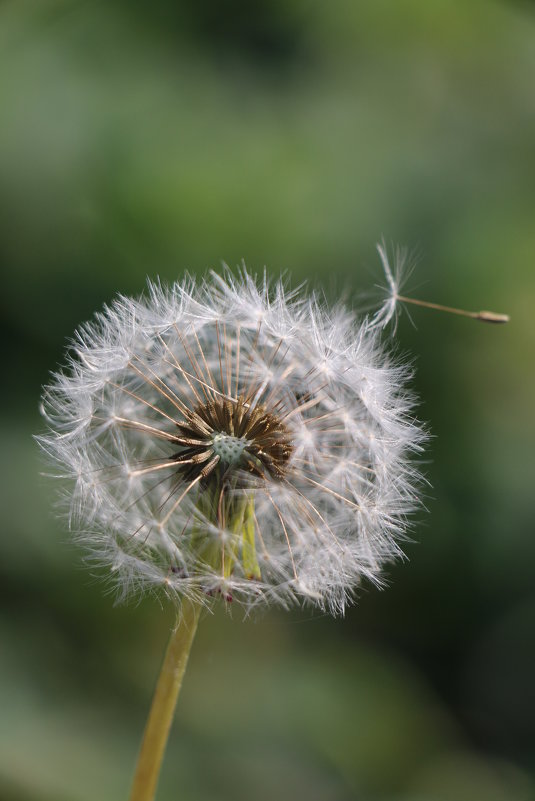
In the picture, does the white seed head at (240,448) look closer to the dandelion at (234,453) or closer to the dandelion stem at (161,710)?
the dandelion at (234,453)

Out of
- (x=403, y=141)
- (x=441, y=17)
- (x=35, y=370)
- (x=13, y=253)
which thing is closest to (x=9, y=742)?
(x=35, y=370)

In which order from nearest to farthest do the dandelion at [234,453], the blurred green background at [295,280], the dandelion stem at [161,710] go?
the dandelion stem at [161,710] < the dandelion at [234,453] < the blurred green background at [295,280]

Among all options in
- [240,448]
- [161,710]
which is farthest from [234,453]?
[161,710]

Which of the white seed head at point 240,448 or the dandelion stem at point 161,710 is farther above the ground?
the white seed head at point 240,448

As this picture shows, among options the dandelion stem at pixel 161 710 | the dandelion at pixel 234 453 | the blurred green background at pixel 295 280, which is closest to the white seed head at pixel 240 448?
the dandelion at pixel 234 453

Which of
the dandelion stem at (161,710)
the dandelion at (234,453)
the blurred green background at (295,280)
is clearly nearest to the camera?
the dandelion stem at (161,710)

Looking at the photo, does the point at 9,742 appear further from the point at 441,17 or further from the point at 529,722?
the point at 441,17

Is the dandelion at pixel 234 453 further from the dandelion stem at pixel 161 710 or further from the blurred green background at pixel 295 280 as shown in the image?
the blurred green background at pixel 295 280

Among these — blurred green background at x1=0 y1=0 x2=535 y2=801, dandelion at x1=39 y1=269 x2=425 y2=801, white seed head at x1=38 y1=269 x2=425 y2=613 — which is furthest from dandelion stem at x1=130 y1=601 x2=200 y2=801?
blurred green background at x1=0 y1=0 x2=535 y2=801

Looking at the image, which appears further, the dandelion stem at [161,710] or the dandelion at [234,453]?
the dandelion at [234,453]
